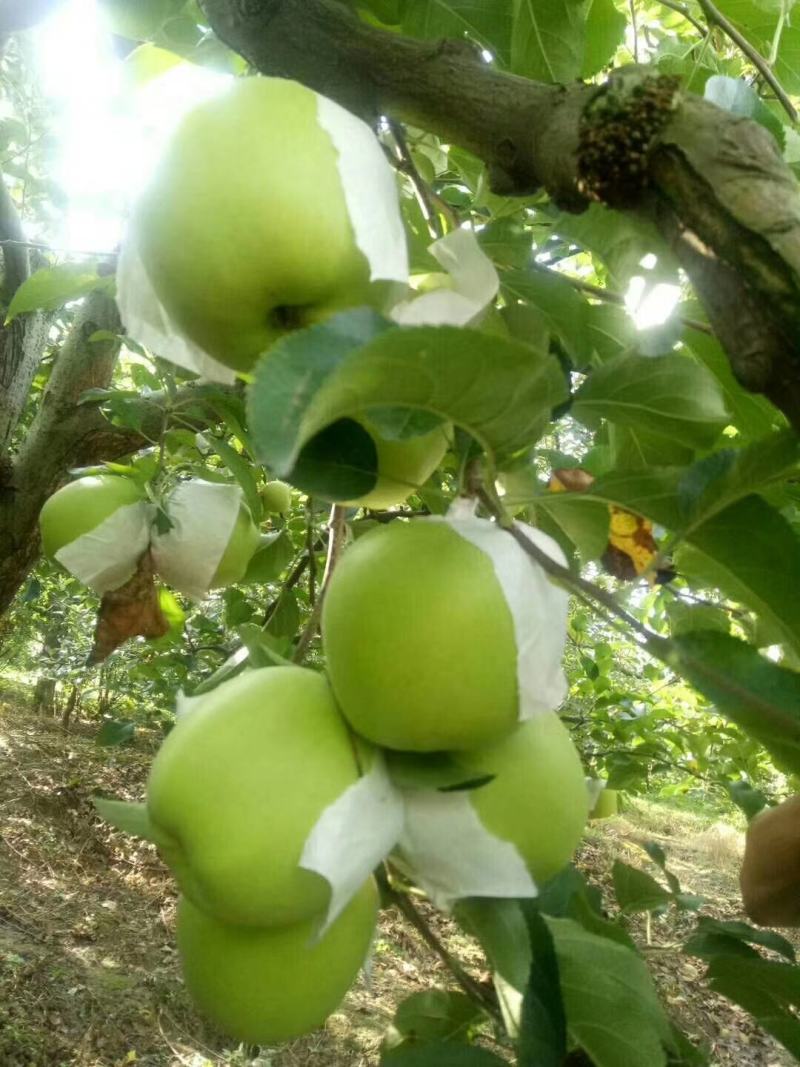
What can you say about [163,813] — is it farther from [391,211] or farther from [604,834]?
[604,834]

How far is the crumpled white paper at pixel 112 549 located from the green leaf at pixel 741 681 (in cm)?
87

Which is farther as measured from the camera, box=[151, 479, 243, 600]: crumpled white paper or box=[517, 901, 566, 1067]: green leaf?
box=[151, 479, 243, 600]: crumpled white paper

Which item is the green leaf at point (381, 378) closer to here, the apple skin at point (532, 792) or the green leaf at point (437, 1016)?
the apple skin at point (532, 792)

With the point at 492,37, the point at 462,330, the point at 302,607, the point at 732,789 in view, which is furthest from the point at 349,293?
the point at 302,607

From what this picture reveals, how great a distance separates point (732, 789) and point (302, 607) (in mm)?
1279

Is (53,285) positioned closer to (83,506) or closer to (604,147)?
(83,506)

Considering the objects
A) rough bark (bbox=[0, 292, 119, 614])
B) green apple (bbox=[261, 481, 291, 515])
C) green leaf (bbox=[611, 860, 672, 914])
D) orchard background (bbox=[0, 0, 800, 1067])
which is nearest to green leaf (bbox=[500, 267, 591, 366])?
orchard background (bbox=[0, 0, 800, 1067])

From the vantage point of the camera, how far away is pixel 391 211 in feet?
1.87

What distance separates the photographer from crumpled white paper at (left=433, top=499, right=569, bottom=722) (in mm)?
531

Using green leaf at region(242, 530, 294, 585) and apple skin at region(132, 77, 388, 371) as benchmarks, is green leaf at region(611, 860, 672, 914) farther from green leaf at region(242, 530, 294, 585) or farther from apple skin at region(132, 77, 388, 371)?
apple skin at region(132, 77, 388, 371)

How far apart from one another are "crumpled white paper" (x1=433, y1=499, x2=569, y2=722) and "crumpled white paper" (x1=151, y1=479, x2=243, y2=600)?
2.44 feet

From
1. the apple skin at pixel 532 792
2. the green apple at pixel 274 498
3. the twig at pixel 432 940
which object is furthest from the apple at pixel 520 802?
the green apple at pixel 274 498

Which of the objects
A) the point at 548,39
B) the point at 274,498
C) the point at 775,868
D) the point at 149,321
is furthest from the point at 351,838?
the point at 274,498

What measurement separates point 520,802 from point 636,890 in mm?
772
